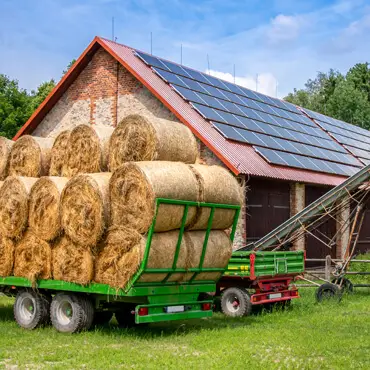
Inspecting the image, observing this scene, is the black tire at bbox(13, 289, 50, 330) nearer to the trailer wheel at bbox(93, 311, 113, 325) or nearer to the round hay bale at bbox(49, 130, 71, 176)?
the trailer wheel at bbox(93, 311, 113, 325)

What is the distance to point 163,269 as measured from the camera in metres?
9.80

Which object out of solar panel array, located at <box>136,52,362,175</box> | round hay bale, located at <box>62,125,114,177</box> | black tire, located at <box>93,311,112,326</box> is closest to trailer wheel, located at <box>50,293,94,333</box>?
black tire, located at <box>93,311,112,326</box>

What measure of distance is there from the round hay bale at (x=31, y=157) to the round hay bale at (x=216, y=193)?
3.19 metres

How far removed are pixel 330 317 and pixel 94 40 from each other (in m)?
12.4

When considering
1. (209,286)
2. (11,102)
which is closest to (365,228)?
(209,286)

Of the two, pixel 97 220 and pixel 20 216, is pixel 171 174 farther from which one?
pixel 20 216

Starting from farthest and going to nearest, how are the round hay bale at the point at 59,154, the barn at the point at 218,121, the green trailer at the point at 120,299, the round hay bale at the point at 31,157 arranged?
the barn at the point at 218,121 → the round hay bale at the point at 31,157 → the round hay bale at the point at 59,154 → the green trailer at the point at 120,299

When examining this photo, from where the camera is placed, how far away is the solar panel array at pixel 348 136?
28.1 m

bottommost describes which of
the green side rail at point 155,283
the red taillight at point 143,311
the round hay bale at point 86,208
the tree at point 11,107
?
the red taillight at point 143,311

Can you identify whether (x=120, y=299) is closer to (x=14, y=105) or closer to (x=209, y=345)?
(x=209, y=345)

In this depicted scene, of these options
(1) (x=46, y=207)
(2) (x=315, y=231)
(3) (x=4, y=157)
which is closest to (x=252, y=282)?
(1) (x=46, y=207)

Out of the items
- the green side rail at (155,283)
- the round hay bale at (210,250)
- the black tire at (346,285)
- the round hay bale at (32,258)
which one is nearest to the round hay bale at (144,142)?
the green side rail at (155,283)

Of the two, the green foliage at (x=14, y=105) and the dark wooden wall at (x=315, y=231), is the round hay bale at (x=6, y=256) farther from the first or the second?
the green foliage at (x=14, y=105)

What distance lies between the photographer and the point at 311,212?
16.0m
